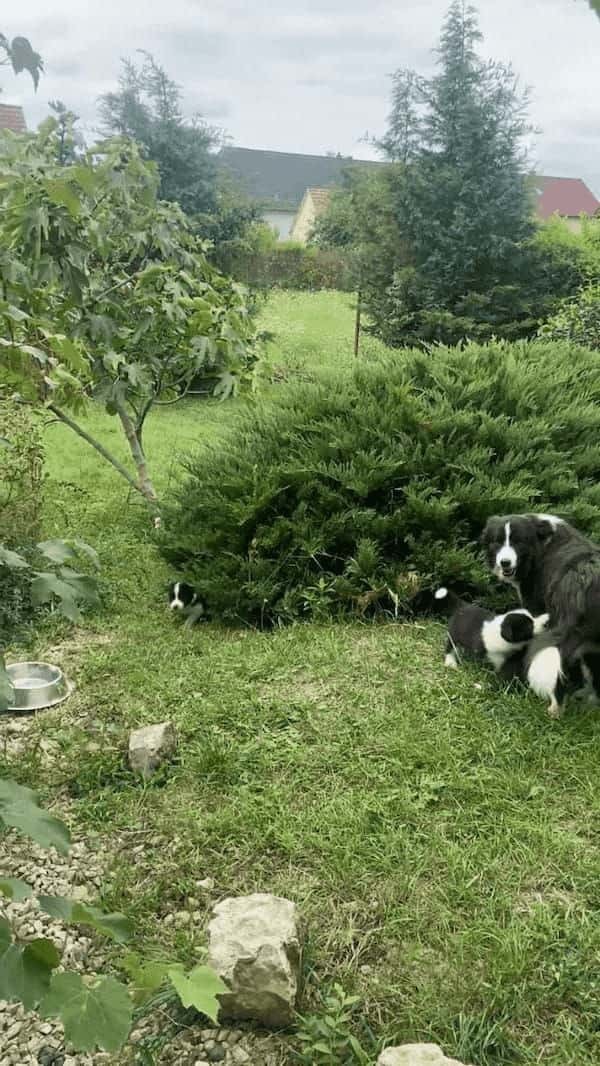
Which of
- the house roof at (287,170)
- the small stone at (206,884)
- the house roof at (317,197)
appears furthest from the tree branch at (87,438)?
the house roof at (287,170)

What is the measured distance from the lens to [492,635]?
401cm

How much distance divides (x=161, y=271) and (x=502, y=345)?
9.11 ft

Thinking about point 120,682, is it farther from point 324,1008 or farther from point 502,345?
point 502,345

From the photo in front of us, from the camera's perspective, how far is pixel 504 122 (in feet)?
49.3

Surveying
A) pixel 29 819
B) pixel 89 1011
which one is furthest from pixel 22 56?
pixel 89 1011

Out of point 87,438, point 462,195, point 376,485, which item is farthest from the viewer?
point 462,195

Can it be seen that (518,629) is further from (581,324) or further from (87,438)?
(581,324)

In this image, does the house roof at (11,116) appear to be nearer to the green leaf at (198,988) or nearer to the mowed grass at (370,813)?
the green leaf at (198,988)

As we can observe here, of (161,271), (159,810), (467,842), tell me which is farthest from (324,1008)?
(161,271)

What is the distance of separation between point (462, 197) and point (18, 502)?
1185cm

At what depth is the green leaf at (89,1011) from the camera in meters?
1.07

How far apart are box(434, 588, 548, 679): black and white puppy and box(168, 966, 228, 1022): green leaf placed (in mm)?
2745

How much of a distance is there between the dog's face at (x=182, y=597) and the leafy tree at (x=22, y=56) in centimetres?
429

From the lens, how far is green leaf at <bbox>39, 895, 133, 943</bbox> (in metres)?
1.11
